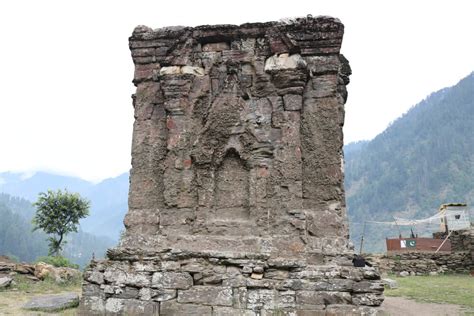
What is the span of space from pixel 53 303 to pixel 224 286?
13.1 feet

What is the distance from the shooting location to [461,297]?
10234mm

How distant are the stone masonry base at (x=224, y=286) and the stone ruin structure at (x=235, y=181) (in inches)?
0.6

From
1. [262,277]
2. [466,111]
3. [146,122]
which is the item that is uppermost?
[466,111]

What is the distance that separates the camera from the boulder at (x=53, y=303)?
8008 millimetres

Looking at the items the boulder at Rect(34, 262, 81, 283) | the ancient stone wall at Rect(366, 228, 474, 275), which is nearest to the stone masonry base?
the boulder at Rect(34, 262, 81, 283)

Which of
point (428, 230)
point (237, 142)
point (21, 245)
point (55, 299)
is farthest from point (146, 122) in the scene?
point (21, 245)

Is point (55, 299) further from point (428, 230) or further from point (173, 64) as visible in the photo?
point (428, 230)

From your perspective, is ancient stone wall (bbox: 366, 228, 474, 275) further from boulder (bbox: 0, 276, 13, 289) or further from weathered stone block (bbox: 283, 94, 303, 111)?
boulder (bbox: 0, 276, 13, 289)

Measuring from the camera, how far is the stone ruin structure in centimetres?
626

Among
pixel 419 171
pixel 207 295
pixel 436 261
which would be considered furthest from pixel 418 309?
pixel 419 171

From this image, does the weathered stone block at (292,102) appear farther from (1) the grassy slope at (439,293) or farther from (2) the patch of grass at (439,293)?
(2) the patch of grass at (439,293)

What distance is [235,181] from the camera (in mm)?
7270

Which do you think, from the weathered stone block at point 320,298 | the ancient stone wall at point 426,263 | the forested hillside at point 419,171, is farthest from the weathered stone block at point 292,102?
the forested hillside at point 419,171

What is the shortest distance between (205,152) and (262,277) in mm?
2220
